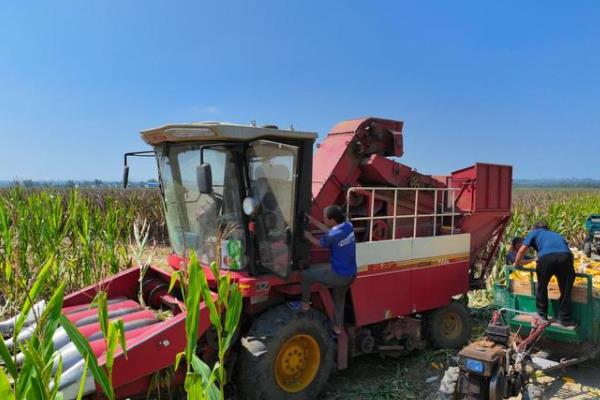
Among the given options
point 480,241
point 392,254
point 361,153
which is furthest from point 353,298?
point 480,241

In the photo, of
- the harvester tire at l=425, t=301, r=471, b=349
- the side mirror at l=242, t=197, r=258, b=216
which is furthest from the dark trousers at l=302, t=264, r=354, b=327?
the harvester tire at l=425, t=301, r=471, b=349

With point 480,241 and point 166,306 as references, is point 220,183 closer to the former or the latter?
point 166,306

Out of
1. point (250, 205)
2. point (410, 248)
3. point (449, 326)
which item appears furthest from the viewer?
point (449, 326)

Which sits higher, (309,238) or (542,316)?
(309,238)

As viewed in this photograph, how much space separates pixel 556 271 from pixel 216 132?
13.0 feet

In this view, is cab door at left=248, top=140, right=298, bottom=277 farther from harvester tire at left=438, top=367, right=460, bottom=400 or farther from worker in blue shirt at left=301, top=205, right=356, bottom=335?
harvester tire at left=438, top=367, right=460, bottom=400

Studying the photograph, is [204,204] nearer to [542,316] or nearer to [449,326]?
[449,326]

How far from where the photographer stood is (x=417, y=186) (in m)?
6.03

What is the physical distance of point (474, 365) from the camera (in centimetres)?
380

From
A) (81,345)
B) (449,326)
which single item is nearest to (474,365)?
(449,326)

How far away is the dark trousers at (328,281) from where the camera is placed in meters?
4.57

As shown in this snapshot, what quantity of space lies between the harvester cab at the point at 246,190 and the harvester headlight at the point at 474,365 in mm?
1735

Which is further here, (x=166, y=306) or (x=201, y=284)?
(x=166, y=306)

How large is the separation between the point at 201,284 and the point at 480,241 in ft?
19.3
